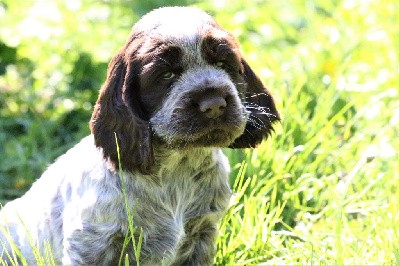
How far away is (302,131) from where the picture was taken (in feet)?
18.7

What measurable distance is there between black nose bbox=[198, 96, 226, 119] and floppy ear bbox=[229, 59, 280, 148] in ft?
1.52

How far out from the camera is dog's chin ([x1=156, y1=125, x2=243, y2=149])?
3.85 m

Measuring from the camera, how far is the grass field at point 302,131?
471 cm

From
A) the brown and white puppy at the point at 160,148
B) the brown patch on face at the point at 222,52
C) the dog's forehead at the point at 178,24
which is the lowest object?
the brown and white puppy at the point at 160,148

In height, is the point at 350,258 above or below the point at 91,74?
below

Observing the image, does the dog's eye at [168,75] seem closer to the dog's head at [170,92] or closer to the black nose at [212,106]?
the dog's head at [170,92]

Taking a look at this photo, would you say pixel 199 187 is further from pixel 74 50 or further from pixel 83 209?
pixel 74 50

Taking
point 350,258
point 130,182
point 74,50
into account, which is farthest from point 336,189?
point 74,50

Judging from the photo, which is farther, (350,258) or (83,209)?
(350,258)

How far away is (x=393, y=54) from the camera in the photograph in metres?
6.95

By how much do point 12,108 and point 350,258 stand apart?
330cm

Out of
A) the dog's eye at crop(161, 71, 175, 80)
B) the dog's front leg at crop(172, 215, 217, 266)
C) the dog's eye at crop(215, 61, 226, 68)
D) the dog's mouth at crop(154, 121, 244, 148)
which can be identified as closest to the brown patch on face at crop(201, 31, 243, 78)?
the dog's eye at crop(215, 61, 226, 68)

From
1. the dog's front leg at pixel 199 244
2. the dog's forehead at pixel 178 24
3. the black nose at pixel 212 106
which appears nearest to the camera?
the black nose at pixel 212 106

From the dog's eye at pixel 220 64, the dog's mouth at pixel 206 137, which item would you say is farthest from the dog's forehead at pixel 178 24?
the dog's mouth at pixel 206 137
